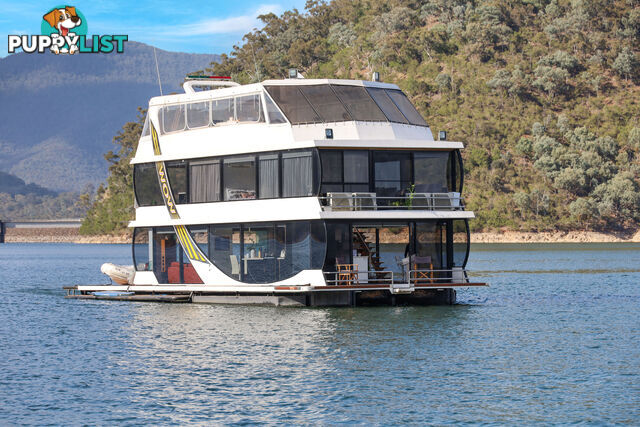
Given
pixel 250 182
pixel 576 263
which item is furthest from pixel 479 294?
pixel 576 263

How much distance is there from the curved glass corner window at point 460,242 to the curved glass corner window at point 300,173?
544cm

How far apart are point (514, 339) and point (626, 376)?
19.5ft

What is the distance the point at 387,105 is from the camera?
32.5m

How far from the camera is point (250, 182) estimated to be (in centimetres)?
3198

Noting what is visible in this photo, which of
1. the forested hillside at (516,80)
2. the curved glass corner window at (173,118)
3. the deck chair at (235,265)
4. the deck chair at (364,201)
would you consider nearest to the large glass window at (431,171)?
the deck chair at (364,201)

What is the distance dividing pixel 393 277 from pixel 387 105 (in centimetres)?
603

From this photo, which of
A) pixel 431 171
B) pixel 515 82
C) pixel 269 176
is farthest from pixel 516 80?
pixel 269 176

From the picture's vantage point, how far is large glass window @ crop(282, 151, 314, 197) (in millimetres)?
30234

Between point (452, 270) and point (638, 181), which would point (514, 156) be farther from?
point (452, 270)

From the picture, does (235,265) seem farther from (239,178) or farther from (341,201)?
(341,201)

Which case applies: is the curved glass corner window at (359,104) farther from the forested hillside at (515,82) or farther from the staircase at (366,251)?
the forested hillside at (515,82)

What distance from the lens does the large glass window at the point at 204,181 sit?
108ft

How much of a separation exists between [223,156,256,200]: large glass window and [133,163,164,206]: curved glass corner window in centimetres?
340

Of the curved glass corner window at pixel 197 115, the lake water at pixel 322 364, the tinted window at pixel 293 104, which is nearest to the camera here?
the lake water at pixel 322 364
